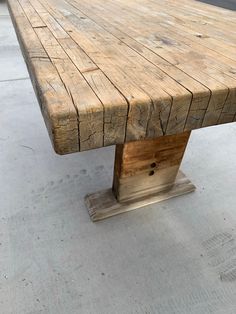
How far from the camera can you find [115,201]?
1191 mm

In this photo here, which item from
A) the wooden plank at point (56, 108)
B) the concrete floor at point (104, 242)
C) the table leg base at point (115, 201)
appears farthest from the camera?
the table leg base at point (115, 201)

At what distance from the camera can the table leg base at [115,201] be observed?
115 cm

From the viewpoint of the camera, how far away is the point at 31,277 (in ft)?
3.05

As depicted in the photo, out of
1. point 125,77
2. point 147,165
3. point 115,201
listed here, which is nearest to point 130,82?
point 125,77

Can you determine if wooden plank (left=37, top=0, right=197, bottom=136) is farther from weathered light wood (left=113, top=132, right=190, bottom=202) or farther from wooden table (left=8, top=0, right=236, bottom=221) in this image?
weathered light wood (left=113, top=132, right=190, bottom=202)

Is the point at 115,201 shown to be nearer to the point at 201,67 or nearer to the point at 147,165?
the point at 147,165

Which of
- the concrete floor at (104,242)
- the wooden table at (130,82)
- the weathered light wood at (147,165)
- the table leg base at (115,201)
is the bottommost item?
the concrete floor at (104,242)

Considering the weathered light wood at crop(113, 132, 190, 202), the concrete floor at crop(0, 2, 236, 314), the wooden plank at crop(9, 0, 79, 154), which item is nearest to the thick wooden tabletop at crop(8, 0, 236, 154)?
the wooden plank at crop(9, 0, 79, 154)

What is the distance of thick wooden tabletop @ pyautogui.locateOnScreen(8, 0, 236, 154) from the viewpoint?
578 mm

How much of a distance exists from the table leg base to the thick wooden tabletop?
1.95 ft

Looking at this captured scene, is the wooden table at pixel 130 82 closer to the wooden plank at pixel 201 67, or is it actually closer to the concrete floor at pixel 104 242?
the wooden plank at pixel 201 67

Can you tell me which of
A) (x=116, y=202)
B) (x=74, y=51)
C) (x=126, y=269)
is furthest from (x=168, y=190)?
(x=74, y=51)

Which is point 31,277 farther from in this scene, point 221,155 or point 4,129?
point 221,155


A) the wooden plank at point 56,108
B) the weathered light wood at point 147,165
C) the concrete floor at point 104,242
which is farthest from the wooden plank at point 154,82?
the concrete floor at point 104,242
